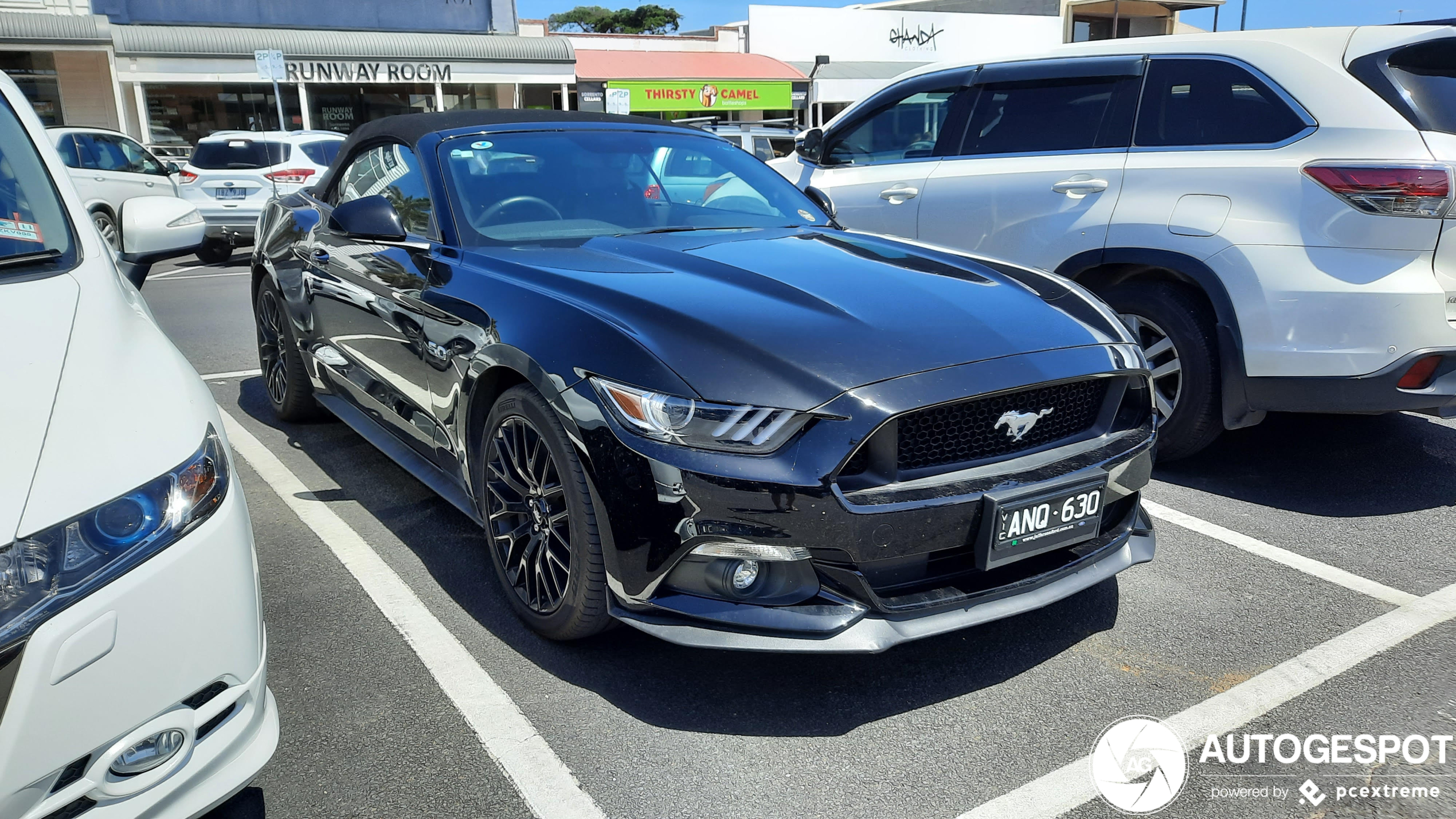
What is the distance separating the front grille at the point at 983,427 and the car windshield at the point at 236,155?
12443mm

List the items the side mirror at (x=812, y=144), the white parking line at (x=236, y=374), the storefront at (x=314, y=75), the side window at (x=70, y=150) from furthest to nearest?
the storefront at (x=314, y=75) → the side window at (x=70, y=150) → the white parking line at (x=236, y=374) → the side mirror at (x=812, y=144)

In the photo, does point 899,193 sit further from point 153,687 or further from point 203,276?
point 203,276

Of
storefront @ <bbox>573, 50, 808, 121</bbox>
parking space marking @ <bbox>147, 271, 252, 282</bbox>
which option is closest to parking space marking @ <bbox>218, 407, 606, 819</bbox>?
parking space marking @ <bbox>147, 271, 252, 282</bbox>

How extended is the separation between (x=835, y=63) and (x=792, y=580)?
34.8m

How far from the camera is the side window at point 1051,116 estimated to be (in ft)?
15.0

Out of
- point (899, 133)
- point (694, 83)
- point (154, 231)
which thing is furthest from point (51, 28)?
point (154, 231)

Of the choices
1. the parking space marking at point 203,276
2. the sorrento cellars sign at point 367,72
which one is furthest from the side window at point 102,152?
the sorrento cellars sign at point 367,72

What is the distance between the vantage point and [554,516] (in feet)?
8.92

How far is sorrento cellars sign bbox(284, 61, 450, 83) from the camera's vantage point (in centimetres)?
2423

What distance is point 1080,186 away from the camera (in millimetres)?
4516

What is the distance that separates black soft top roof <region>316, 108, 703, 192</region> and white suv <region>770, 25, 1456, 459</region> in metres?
1.53

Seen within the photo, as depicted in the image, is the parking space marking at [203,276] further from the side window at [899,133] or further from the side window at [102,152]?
the side window at [899,133]

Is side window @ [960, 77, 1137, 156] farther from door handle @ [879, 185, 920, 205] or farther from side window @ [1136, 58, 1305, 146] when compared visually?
door handle @ [879, 185, 920, 205]

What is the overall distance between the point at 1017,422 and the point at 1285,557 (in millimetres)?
1573
